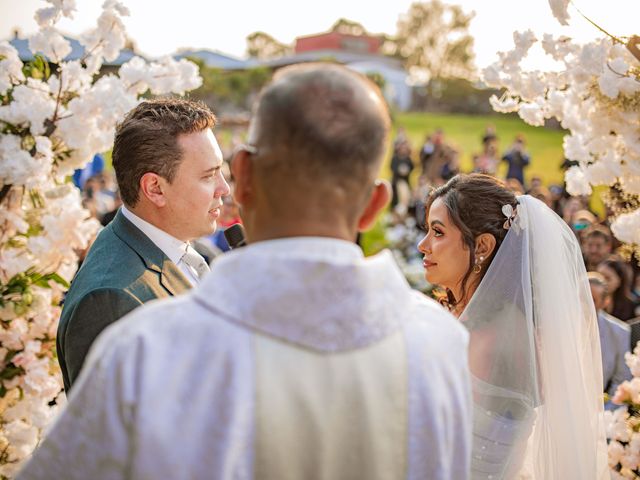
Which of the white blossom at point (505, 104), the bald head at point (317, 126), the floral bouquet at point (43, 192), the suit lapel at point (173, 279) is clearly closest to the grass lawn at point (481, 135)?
the white blossom at point (505, 104)

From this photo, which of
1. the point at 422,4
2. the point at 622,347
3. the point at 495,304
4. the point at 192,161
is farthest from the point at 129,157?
the point at 422,4

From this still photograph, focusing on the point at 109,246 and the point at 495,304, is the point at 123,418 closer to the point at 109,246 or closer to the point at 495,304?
the point at 109,246

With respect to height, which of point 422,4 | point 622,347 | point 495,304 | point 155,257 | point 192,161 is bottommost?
point 422,4

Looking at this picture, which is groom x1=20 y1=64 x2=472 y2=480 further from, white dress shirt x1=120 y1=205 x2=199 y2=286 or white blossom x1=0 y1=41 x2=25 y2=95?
white blossom x1=0 y1=41 x2=25 y2=95

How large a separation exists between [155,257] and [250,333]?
1.46 m

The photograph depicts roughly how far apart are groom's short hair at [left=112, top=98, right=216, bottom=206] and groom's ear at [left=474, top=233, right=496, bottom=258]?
54.3 inches

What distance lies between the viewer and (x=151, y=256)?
8.75 feet

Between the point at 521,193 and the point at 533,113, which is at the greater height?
the point at 533,113

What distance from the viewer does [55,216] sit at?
3.44 metres

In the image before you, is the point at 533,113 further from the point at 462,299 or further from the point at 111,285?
the point at 111,285

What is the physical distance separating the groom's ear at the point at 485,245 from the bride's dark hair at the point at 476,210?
0.05 feet

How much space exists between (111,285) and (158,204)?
1.58 ft

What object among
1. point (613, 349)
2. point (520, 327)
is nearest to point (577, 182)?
point (520, 327)

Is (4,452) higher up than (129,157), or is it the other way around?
(129,157)
